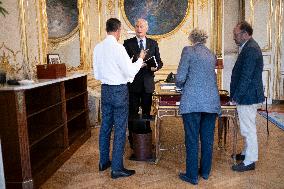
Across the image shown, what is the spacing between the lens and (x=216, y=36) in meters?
7.89

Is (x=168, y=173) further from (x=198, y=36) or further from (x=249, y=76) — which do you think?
(x=198, y=36)

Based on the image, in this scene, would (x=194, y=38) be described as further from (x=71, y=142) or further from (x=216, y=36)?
(x=216, y=36)

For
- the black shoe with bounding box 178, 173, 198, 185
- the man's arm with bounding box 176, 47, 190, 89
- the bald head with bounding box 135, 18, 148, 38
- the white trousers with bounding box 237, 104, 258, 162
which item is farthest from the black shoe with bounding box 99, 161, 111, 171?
the bald head with bounding box 135, 18, 148, 38

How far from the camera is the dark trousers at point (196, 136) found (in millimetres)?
3449

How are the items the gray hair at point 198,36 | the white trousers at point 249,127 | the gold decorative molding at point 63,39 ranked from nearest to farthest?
the gray hair at point 198,36 → the white trousers at point 249,127 → the gold decorative molding at point 63,39

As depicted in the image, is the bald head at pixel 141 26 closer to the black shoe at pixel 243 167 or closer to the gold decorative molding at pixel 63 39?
the gold decorative molding at pixel 63 39

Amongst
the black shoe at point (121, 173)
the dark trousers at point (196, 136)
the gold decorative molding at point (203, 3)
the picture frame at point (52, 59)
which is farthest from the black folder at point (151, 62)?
the gold decorative molding at point (203, 3)

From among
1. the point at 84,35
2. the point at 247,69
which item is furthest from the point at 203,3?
the point at 247,69

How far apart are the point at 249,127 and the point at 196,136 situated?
29.2 inches

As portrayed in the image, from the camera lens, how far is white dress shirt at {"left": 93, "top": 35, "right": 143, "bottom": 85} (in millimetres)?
3467

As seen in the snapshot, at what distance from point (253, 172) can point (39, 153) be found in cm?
277

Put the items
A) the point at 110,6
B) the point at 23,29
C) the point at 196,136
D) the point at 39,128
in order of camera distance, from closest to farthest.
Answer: the point at 196,136, the point at 39,128, the point at 23,29, the point at 110,6

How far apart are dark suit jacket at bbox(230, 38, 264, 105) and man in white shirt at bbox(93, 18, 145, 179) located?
45.3 inches

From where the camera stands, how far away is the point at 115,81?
354 cm
